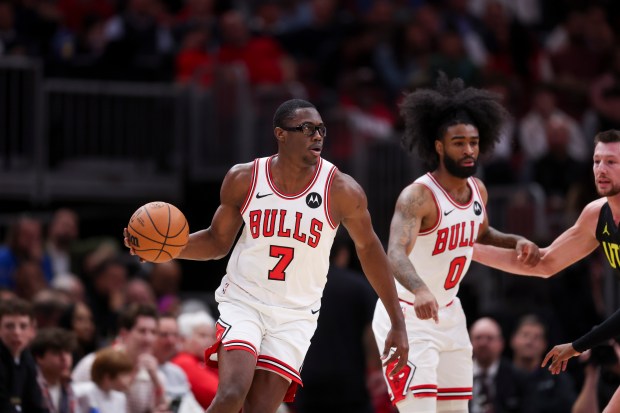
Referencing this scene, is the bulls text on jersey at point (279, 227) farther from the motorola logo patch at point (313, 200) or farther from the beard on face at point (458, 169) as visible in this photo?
the beard on face at point (458, 169)

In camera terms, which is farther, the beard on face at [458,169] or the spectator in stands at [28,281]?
the spectator in stands at [28,281]

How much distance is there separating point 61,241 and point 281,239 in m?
7.36

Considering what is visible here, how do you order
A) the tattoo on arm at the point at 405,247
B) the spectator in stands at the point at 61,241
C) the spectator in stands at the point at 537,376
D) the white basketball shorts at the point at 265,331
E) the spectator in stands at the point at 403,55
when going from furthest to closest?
the spectator in stands at the point at 403,55, the spectator in stands at the point at 61,241, the spectator in stands at the point at 537,376, the tattoo on arm at the point at 405,247, the white basketball shorts at the point at 265,331

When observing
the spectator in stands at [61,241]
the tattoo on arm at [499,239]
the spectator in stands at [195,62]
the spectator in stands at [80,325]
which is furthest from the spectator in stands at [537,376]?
the spectator in stands at [195,62]

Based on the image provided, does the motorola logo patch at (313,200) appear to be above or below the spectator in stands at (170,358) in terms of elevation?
above

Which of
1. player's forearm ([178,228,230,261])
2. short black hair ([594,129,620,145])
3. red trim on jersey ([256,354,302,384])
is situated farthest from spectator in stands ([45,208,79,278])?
short black hair ([594,129,620,145])

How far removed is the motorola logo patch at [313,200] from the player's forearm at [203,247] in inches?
27.8

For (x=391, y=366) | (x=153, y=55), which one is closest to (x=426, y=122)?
(x=391, y=366)

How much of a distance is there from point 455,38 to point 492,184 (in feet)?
7.73

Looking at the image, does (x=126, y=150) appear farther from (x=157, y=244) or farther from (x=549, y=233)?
(x=157, y=244)

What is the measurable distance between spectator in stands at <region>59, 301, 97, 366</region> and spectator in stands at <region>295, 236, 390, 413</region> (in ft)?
7.08

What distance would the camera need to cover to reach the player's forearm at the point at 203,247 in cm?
861

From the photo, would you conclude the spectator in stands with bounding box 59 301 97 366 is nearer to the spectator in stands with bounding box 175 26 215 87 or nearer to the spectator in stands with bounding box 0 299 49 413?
the spectator in stands with bounding box 0 299 49 413

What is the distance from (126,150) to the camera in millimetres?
16453
